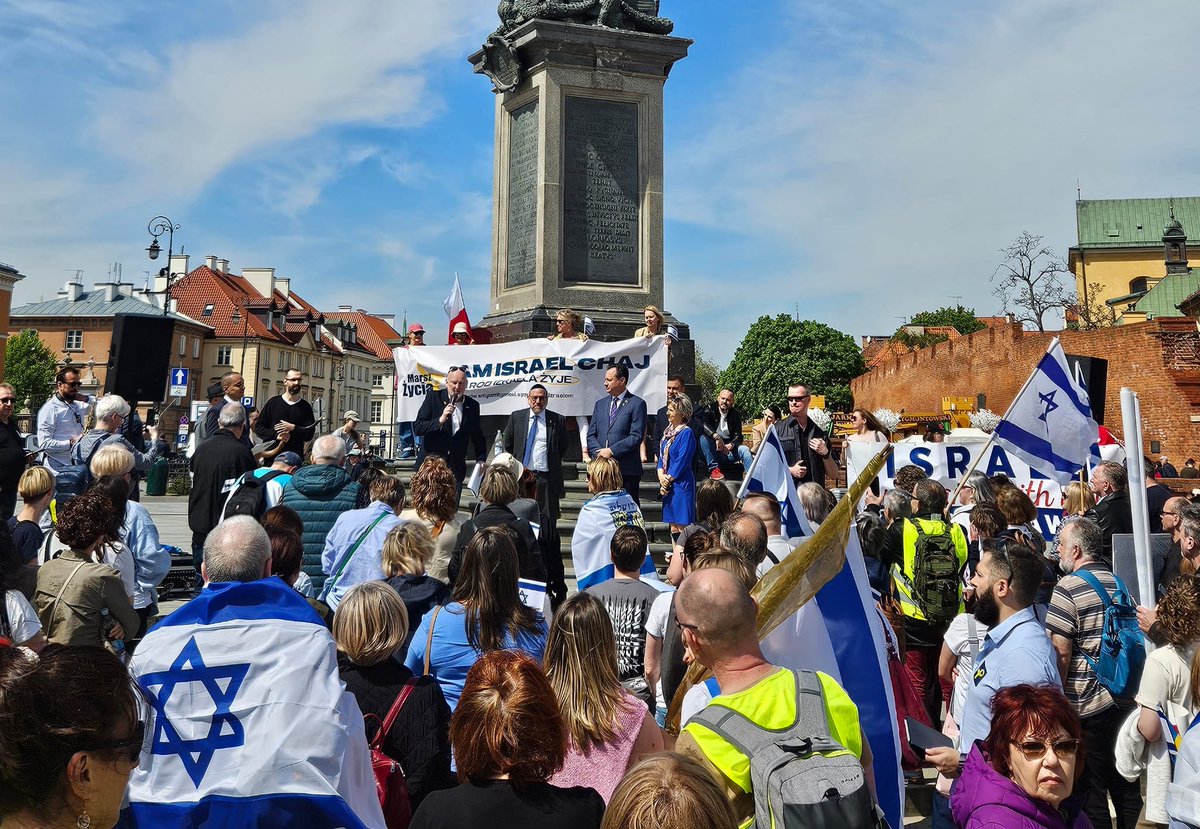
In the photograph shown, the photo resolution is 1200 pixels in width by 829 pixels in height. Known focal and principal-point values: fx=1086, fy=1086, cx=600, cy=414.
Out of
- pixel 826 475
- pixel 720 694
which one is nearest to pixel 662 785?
pixel 720 694

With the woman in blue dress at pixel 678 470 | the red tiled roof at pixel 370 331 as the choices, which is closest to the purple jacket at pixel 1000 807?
the woman in blue dress at pixel 678 470

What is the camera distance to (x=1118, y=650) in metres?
4.91

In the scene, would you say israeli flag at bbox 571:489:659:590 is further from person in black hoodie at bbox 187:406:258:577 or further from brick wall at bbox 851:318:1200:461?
brick wall at bbox 851:318:1200:461

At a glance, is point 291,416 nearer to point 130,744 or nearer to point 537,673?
point 537,673

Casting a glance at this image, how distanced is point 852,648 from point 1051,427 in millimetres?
6205

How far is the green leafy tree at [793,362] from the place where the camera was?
81.9 metres

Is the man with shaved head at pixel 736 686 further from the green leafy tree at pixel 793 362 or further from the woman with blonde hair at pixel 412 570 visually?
the green leafy tree at pixel 793 362

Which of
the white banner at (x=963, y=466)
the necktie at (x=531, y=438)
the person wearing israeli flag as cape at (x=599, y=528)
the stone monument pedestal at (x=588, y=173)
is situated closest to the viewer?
the person wearing israeli flag as cape at (x=599, y=528)

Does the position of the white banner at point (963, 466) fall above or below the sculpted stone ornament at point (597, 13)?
below

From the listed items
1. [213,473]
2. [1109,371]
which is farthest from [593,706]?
[1109,371]

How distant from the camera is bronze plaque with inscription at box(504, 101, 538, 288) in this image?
45.2ft

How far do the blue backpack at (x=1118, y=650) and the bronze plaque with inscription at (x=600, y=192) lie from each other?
9461mm

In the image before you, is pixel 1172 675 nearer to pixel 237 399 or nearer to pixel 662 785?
pixel 662 785

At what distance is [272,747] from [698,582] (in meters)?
1.24
